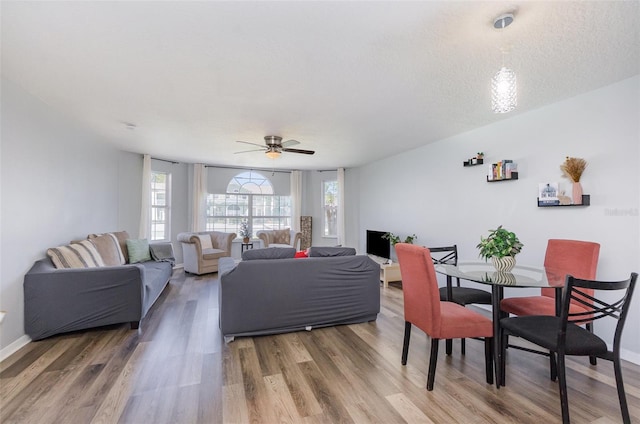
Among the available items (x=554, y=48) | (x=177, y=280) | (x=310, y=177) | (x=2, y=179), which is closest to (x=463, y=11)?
(x=554, y=48)

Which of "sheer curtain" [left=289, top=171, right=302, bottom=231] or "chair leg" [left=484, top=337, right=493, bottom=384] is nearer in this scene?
"chair leg" [left=484, top=337, right=493, bottom=384]

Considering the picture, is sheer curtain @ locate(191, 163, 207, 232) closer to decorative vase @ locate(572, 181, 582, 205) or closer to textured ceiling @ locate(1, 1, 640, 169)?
textured ceiling @ locate(1, 1, 640, 169)

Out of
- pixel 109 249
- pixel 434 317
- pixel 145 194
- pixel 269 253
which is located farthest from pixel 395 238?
pixel 145 194

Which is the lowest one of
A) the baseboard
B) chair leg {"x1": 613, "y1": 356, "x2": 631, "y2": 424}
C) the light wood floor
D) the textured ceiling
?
the light wood floor

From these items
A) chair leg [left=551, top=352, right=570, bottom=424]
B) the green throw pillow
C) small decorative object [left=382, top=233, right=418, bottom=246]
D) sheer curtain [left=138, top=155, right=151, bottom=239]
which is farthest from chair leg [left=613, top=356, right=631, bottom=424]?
sheer curtain [left=138, top=155, right=151, bottom=239]

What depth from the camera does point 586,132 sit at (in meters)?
2.91

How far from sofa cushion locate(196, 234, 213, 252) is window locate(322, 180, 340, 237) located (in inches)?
119

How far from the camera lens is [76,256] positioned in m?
3.27

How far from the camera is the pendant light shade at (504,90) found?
1975mm

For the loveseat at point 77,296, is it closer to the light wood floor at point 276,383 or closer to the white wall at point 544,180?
the light wood floor at point 276,383

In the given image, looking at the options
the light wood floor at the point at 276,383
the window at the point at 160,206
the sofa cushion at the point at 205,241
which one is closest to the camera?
the light wood floor at the point at 276,383

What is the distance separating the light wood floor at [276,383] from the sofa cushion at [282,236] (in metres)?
4.13

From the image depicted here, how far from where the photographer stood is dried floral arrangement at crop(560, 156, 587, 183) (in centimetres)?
289

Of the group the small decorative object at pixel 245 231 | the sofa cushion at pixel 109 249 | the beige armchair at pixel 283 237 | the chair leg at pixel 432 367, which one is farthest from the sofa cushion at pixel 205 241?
the chair leg at pixel 432 367
